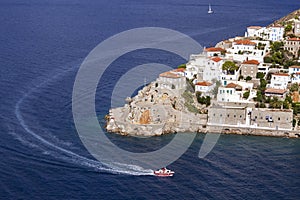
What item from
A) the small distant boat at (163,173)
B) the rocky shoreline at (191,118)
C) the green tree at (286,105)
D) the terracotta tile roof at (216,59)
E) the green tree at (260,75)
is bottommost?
the small distant boat at (163,173)

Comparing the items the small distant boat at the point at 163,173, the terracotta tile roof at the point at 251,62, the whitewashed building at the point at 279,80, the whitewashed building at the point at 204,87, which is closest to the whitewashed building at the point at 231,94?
the whitewashed building at the point at 204,87

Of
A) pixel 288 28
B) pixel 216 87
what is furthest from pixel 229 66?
pixel 288 28

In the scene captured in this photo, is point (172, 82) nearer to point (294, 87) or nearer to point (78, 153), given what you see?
point (294, 87)

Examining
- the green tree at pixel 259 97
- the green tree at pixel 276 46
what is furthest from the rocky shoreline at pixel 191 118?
the green tree at pixel 276 46

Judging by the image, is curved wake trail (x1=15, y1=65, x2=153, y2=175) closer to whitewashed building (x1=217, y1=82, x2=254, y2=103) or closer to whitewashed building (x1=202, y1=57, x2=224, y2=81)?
whitewashed building (x1=217, y1=82, x2=254, y2=103)

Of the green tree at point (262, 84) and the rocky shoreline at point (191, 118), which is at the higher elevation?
the green tree at point (262, 84)

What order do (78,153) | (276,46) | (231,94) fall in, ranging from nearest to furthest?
(78,153), (231,94), (276,46)

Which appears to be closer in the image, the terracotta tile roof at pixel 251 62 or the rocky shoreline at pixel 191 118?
the rocky shoreline at pixel 191 118

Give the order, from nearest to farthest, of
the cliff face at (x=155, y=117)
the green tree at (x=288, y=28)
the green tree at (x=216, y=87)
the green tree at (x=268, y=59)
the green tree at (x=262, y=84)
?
the cliff face at (x=155, y=117) → the green tree at (x=262, y=84) → the green tree at (x=216, y=87) → the green tree at (x=268, y=59) → the green tree at (x=288, y=28)

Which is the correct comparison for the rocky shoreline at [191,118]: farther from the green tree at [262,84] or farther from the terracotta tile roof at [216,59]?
the terracotta tile roof at [216,59]

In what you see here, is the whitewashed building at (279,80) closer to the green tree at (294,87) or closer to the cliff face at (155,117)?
the green tree at (294,87)

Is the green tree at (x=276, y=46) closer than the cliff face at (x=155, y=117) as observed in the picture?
No

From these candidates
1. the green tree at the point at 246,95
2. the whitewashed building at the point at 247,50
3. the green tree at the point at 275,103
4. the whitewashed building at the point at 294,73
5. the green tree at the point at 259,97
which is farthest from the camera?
the whitewashed building at the point at 247,50

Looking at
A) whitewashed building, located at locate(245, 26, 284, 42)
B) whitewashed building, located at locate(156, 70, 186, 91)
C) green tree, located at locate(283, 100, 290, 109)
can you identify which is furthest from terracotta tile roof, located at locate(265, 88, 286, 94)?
whitewashed building, located at locate(245, 26, 284, 42)
